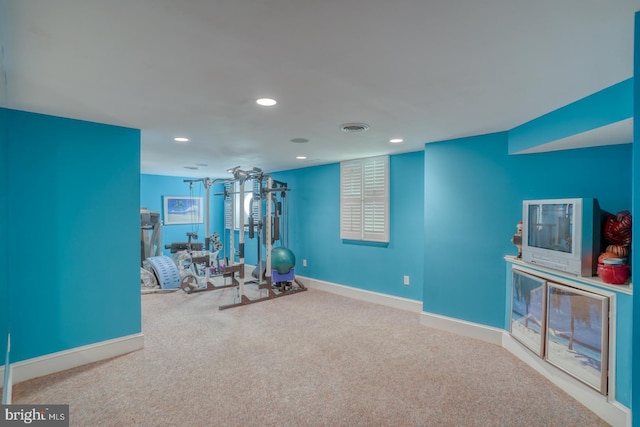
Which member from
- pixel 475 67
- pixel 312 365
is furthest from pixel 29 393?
pixel 475 67

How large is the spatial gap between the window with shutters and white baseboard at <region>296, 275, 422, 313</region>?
0.86m

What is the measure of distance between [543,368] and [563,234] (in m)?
1.19

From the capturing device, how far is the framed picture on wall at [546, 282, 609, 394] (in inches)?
83.7

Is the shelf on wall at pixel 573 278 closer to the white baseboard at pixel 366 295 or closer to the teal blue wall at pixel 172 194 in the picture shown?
the white baseboard at pixel 366 295

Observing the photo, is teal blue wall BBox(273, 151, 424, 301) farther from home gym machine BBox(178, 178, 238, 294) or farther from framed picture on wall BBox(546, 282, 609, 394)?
framed picture on wall BBox(546, 282, 609, 394)

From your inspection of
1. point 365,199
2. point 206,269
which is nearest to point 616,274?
point 365,199

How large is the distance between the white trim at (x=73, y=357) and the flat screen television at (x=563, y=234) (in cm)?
394

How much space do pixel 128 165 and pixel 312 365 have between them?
2644 mm

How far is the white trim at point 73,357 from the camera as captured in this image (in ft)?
8.16

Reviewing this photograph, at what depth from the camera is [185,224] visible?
7605mm

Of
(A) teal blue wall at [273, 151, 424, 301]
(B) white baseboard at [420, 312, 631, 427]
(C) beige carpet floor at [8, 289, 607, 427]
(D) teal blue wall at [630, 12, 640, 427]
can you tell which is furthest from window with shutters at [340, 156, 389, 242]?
(D) teal blue wall at [630, 12, 640, 427]

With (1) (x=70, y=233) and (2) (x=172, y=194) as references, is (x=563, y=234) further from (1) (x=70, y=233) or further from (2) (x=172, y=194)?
(2) (x=172, y=194)

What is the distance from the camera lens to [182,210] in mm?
7535

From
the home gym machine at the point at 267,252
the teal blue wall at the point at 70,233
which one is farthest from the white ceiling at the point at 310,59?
the home gym machine at the point at 267,252
